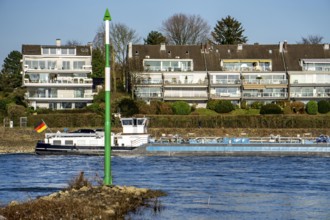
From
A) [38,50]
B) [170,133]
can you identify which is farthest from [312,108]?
[38,50]

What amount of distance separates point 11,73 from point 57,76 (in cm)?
1797

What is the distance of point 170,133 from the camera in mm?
77438

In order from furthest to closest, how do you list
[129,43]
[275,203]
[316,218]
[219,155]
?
[129,43], [219,155], [275,203], [316,218]

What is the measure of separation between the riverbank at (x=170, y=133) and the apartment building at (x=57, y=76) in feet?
40.3

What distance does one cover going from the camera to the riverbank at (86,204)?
2247 cm

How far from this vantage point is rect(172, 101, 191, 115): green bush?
82.8 m

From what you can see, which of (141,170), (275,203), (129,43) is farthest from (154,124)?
(275,203)

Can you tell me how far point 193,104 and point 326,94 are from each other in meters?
15.5

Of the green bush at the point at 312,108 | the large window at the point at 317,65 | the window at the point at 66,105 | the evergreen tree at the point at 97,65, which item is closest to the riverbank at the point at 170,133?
the green bush at the point at 312,108

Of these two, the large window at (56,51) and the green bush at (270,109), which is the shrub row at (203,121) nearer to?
the green bush at (270,109)

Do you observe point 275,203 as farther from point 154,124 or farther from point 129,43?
point 129,43

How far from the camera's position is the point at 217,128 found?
7906 centimetres

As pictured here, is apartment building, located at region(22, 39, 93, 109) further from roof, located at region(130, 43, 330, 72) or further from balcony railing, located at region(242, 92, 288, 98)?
balcony railing, located at region(242, 92, 288, 98)

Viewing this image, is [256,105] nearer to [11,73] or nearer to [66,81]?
[66,81]
